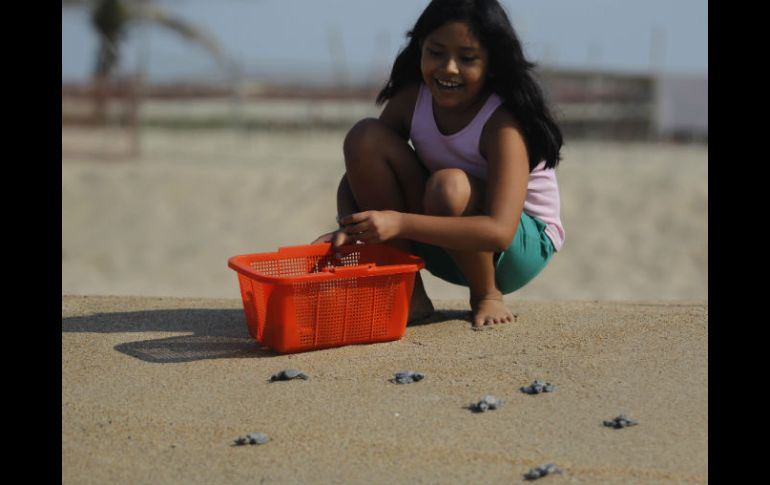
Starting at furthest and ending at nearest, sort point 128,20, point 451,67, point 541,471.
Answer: point 128,20 → point 451,67 → point 541,471

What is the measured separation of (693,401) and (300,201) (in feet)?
25.2

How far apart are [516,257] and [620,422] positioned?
1.07 meters

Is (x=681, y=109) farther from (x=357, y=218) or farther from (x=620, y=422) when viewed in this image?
(x=620, y=422)

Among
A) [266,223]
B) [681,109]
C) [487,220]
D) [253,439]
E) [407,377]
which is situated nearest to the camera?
[253,439]

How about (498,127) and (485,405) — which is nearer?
(485,405)

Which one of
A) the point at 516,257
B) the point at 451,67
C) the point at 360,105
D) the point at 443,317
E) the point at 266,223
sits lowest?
the point at 266,223

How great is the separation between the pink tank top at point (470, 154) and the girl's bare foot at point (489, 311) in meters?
0.33

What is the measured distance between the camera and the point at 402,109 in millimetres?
3793

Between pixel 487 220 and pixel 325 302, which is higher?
pixel 487 220

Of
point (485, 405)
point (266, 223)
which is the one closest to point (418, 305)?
point (485, 405)

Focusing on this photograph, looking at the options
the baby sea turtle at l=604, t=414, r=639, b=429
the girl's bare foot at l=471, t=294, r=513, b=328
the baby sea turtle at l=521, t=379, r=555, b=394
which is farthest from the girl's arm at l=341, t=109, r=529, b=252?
the baby sea turtle at l=604, t=414, r=639, b=429

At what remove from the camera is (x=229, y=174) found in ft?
36.3

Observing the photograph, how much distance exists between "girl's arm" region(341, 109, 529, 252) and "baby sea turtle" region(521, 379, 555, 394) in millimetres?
565
